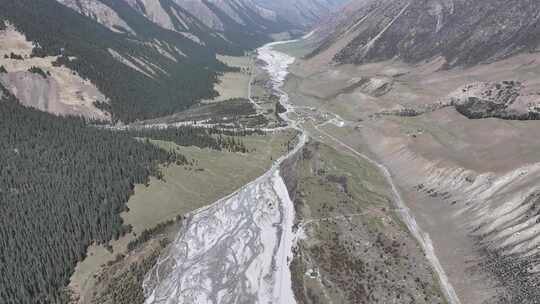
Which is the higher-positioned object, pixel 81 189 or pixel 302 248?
pixel 81 189

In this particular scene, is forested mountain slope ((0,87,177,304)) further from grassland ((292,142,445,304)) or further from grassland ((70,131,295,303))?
grassland ((292,142,445,304))

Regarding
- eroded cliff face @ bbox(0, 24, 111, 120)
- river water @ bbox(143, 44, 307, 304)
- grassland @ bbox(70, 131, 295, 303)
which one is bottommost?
river water @ bbox(143, 44, 307, 304)

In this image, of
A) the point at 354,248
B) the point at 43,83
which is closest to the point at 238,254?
the point at 354,248

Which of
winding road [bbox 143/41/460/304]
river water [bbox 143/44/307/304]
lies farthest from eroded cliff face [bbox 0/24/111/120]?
river water [bbox 143/44/307/304]

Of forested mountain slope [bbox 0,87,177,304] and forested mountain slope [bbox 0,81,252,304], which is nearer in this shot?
forested mountain slope [bbox 0,87,177,304]

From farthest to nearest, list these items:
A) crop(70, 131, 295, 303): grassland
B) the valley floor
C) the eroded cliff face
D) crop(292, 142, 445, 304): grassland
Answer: the eroded cliff face
crop(70, 131, 295, 303): grassland
the valley floor
crop(292, 142, 445, 304): grassland

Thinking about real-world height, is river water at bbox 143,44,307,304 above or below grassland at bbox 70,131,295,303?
below

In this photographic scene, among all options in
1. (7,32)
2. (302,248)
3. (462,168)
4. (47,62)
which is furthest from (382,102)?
(7,32)

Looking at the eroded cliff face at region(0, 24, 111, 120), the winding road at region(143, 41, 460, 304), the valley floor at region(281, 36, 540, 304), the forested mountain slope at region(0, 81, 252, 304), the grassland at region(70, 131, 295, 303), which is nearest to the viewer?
the valley floor at region(281, 36, 540, 304)

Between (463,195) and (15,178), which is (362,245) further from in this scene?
(15,178)
